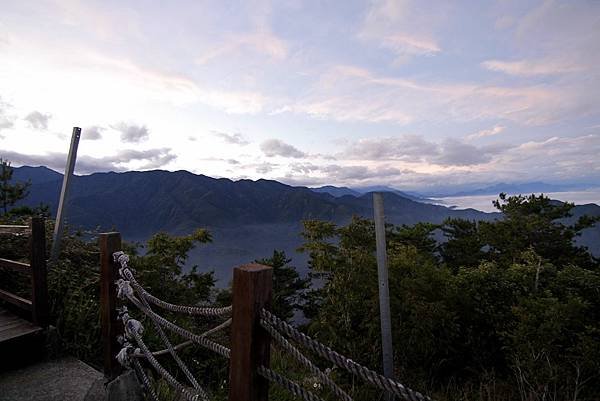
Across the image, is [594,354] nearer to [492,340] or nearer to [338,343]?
[492,340]

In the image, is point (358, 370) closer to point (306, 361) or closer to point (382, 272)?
A: point (306, 361)

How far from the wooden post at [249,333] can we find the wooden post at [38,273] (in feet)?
8.84

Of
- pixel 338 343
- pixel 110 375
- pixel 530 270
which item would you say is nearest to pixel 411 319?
pixel 338 343

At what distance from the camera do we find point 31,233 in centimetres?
312

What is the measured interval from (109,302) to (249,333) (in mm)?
1831

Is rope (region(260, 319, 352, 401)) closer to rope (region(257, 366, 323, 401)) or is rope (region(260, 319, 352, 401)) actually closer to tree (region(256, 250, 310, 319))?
rope (region(257, 366, 323, 401))

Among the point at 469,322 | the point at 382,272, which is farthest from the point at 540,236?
the point at 382,272

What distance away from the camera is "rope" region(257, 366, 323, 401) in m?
1.42

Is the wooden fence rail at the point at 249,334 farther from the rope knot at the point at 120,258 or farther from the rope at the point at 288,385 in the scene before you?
the rope knot at the point at 120,258

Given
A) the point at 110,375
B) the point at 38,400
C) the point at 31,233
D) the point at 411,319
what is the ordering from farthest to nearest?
1. the point at 411,319
2. the point at 31,233
3. the point at 110,375
4. the point at 38,400

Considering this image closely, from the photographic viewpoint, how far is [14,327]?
3.18 m

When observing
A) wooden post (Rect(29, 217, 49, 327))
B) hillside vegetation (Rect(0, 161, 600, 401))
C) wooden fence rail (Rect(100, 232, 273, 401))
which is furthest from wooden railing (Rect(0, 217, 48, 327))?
wooden fence rail (Rect(100, 232, 273, 401))

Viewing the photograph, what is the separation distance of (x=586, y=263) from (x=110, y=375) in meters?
26.4

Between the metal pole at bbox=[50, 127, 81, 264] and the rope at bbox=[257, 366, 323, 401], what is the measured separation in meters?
4.00
